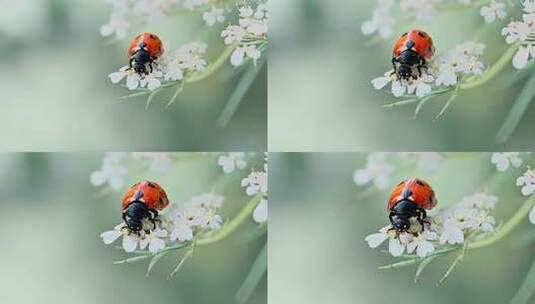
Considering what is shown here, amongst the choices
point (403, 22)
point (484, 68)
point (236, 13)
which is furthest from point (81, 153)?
point (484, 68)

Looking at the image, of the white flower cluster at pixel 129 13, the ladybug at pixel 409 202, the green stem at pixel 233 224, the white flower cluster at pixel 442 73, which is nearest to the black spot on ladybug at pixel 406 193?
the ladybug at pixel 409 202

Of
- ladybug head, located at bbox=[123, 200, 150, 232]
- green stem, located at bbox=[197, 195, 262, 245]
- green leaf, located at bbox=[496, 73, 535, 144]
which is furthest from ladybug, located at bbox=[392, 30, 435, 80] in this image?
ladybug head, located at bbox=[123, 200, 150, 232]

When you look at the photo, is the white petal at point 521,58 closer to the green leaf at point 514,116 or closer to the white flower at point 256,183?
the green leaf at point 514,116

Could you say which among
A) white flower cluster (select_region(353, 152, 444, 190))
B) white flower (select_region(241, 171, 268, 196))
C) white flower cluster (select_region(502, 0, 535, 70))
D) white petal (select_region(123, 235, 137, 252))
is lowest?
white petal (select_region(123, 235, 137, 252))

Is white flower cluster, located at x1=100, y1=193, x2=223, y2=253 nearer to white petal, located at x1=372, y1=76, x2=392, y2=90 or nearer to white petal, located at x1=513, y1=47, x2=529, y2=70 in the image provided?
white petal, located at x1=372, y1=76, x2=392, y2=90

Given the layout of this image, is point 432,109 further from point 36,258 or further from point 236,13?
point 36,258

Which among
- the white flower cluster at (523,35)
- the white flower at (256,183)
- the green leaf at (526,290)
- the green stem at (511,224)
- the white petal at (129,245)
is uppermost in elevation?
the white flower cluster at (523,35)
